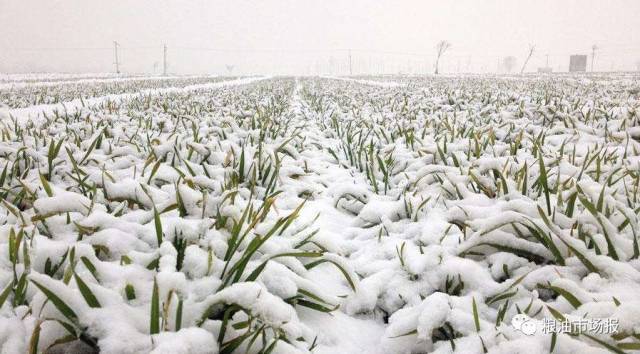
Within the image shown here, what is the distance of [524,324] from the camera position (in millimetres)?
1217

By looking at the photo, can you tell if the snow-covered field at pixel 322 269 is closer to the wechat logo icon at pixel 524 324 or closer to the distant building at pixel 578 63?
→ the wechat logo icon at pixel 524 324

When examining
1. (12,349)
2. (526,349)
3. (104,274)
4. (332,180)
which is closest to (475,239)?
(526,349)

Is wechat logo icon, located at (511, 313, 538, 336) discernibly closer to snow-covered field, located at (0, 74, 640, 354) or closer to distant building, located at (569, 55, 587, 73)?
snow-covered field, located at (0, 74, 640, 354)

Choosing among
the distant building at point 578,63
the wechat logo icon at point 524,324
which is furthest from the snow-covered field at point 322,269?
the distant building at point 578,63

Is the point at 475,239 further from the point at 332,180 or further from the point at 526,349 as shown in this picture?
the point at 332,180

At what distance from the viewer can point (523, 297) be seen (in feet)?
4.67

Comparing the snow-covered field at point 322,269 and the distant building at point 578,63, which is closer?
the snow-covered field at point 322,269

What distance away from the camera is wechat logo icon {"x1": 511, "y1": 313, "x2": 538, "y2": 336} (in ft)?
3.87

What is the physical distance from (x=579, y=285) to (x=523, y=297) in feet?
0.68

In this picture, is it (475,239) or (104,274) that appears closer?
(104,274)

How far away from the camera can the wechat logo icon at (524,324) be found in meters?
1.18

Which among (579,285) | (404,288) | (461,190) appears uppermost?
(461,190)

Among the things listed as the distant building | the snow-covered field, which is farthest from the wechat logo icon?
the distant building

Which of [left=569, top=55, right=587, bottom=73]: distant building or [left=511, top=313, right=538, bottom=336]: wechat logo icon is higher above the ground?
[left=569, top=55, right=587, bottom=73]: distant building
